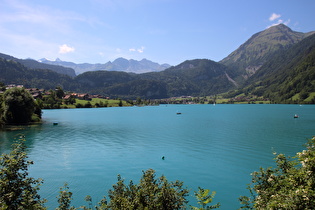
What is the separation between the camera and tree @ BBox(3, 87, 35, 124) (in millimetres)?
82812

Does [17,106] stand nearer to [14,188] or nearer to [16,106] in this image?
[16,106]

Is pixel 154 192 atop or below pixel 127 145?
atop

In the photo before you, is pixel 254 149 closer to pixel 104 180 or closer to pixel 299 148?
pixel 299 148

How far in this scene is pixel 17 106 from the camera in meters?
84.6

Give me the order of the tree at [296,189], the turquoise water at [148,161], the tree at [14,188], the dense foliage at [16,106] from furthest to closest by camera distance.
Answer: the dense foliage at [16,106] < the turquoise water at [148,161] < the tree at [14,188] < the tree at [296,189]

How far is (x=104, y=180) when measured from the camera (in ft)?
97.8

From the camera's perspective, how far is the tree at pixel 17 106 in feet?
272

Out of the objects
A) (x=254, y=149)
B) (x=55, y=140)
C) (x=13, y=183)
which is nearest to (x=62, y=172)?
(x=13, y=183)

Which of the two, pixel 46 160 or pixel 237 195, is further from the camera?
pixel 46 160

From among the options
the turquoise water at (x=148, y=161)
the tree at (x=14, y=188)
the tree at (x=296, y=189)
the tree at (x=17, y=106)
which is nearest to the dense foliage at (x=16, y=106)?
the tree at (x=17, y=106)

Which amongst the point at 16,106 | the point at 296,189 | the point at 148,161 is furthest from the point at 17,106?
the point at 296,189

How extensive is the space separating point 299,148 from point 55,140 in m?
62.5

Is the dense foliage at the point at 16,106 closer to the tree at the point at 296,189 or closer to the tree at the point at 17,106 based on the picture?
the tree at the point at 17,106

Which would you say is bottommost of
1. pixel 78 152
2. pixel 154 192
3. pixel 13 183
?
pixel 78 152
